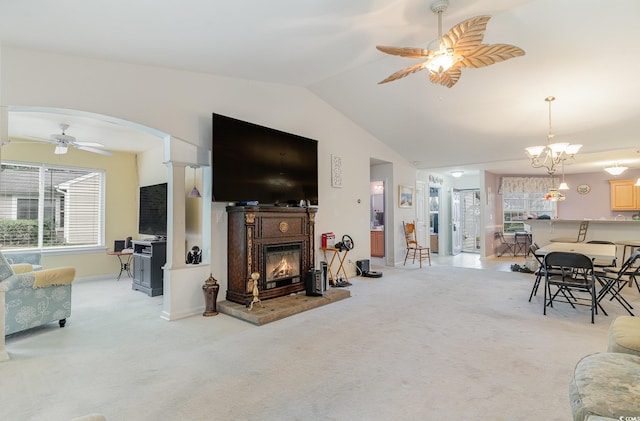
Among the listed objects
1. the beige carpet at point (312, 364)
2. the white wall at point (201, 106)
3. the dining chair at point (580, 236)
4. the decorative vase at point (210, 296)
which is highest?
the white wall at point (201, 106)

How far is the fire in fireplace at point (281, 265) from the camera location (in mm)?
4051

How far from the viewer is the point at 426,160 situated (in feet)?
24.6

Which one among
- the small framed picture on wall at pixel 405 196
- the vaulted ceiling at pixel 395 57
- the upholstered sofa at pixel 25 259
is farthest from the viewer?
the small framed picture on wall at pixel 405 196

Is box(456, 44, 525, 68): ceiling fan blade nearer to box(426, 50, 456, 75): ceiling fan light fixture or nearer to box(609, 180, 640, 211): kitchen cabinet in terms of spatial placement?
box(426, 50, 456, 75): ceiling fan light fixture

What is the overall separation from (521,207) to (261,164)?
8855 mm

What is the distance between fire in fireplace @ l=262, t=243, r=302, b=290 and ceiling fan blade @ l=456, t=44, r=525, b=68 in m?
2.90

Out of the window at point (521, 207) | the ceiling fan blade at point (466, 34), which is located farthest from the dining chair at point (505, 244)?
the ceiling fan blade at point (466, 34)

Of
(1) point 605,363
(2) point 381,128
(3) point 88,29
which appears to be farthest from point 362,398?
(2) point 381,128

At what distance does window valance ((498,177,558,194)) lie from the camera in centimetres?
934

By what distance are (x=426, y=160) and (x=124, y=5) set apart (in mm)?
6584

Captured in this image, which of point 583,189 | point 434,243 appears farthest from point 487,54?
point 583,189

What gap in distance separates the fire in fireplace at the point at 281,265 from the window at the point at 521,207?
785cm

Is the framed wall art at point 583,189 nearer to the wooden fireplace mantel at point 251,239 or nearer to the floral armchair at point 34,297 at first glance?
the wooden fireplace mantel at point 251,239

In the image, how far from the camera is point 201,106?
3844 millimetres
